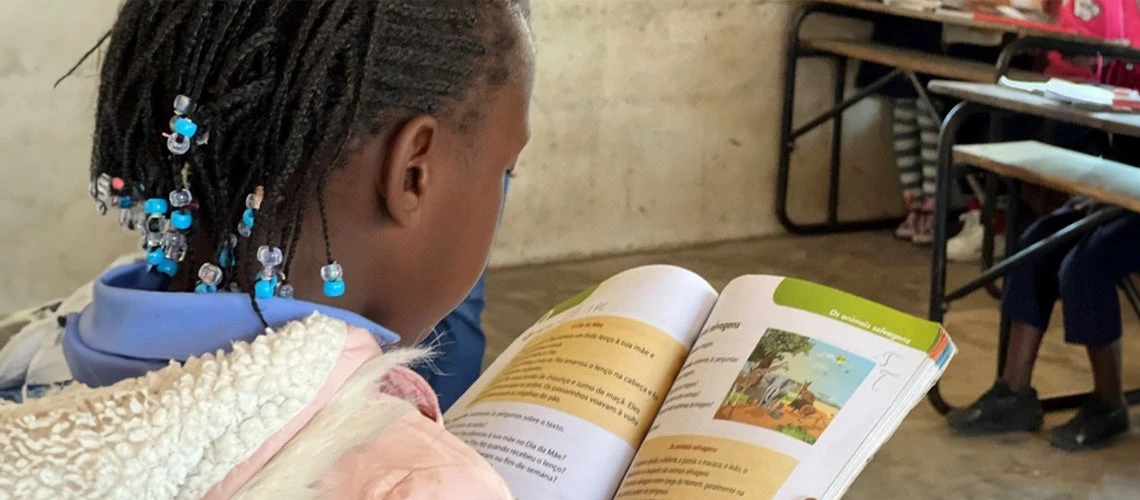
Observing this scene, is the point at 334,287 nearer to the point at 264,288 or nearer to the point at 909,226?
the point at 264,288

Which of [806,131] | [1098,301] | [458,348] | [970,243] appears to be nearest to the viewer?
[458,348]

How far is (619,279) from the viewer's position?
1104 millimetres

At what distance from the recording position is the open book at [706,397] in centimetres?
87

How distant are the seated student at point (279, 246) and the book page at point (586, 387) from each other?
7.4 inches

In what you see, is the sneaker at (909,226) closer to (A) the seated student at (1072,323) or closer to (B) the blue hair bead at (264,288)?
(A) the seated student at (1072,323)

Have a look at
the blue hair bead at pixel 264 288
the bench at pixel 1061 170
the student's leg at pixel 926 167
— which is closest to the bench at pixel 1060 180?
the bench at pixel 1061 170

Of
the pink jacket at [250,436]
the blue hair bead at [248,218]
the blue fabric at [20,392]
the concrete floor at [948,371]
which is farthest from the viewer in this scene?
the concrete floor at [948,371]

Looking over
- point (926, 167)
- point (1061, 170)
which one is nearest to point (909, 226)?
point (926, 167)

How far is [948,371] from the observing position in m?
2.79

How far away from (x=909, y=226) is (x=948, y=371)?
120 centimetres

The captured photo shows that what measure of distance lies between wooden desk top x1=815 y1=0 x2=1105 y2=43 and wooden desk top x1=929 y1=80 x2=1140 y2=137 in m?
0.46

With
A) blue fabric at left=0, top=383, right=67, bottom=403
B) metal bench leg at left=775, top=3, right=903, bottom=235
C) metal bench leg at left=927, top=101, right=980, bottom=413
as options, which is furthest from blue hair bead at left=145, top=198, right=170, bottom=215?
metal bench leg at left=775, top=3, right=903, bottom=235

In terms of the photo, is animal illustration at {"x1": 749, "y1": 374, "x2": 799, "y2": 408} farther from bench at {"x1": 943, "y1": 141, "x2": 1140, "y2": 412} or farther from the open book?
bench at {"x1": 943, "y1": 141, "x2": 1140, "y2": 412}

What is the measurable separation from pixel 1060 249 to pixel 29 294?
8.01 feet
